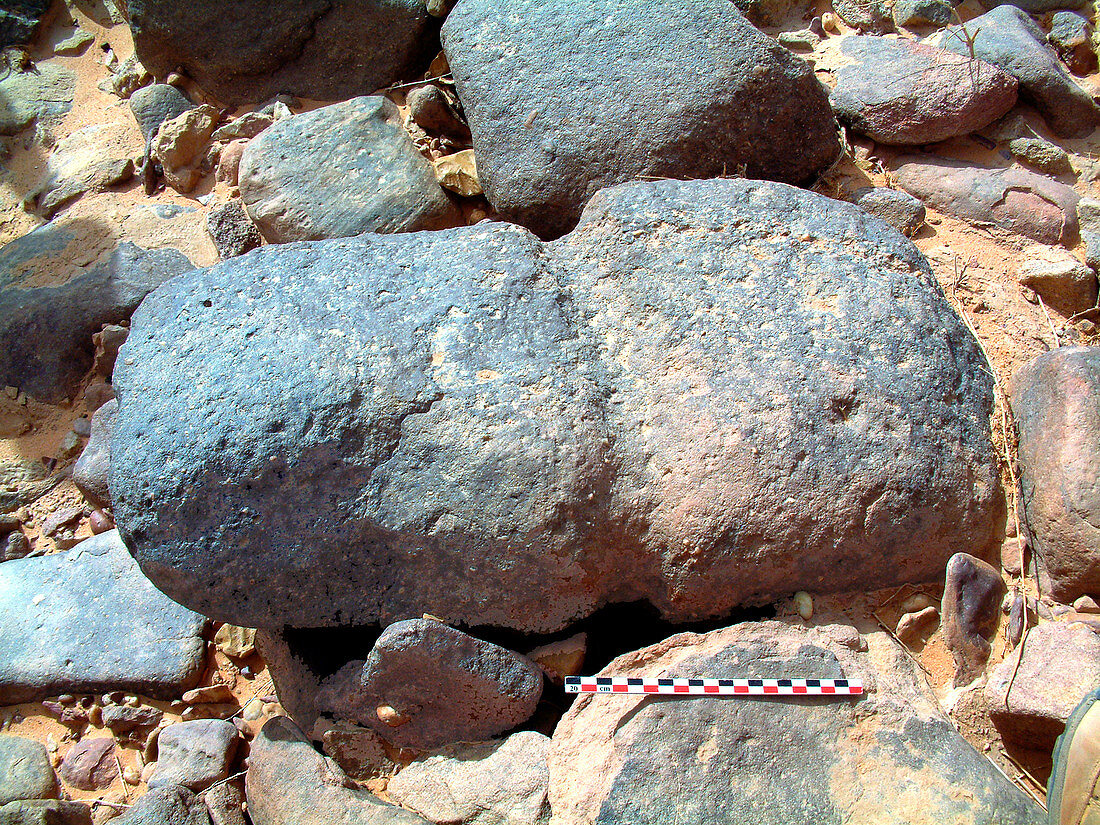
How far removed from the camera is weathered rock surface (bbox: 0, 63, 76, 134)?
10.5 feet

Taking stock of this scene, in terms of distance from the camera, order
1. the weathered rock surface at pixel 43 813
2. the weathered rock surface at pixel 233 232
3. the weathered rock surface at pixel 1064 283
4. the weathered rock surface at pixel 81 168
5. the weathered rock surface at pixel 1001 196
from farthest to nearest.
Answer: the weathered rock surface at pixel 81 168 < the weathered rock surface at pixel 233 232 < the weathered rock surface at pixel 1001 196 < the weathered rock surface at pixel 1064 283 < the weathered rock surface at pixel 43 813

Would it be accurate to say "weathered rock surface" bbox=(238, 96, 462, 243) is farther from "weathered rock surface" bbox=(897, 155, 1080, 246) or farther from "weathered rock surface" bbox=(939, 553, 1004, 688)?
"weathered rock surface" bbox=(939, 553, 1004, 688)

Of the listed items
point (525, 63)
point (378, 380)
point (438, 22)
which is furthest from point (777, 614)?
point (438, 22)

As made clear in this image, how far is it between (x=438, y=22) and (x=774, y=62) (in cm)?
132

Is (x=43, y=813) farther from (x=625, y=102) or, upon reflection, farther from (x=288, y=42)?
(x=288, y=42)

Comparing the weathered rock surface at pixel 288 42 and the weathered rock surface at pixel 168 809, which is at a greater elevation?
the weathered rock surface at pixel 288 42

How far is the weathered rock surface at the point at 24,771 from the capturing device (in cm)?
172

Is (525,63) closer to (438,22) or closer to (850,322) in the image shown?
(438,22)

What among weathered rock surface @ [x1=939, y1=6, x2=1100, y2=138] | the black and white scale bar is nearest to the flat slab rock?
the black and white scale bar

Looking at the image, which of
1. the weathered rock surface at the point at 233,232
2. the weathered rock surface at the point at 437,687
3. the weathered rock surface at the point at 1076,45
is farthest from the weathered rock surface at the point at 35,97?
the weathered rock surface at the point at 1076,45

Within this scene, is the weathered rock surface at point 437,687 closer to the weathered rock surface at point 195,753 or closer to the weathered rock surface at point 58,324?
the weathered rock surface at point 195,753

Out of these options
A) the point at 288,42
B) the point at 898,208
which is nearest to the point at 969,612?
the point at 898,208

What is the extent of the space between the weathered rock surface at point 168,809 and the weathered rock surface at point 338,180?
149 centimetres

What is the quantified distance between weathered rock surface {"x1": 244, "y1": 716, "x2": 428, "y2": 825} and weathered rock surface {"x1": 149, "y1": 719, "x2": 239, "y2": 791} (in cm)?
10
